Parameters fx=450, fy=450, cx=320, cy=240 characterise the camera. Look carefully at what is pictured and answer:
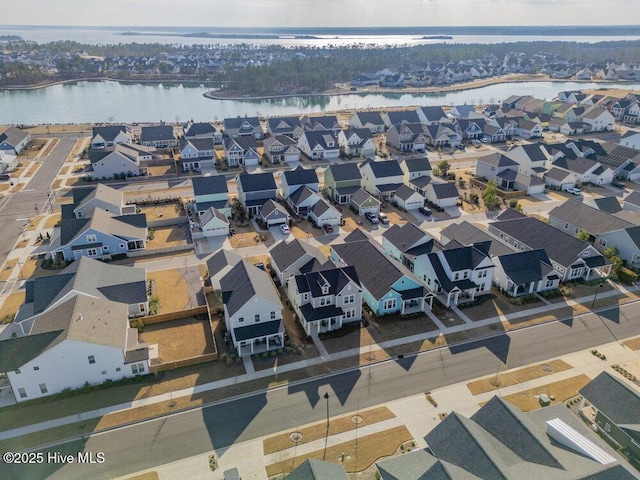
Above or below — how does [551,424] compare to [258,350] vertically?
above

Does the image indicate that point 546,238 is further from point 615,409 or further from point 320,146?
point 320,146

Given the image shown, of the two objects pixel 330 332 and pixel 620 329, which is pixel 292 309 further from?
pixel 620 329

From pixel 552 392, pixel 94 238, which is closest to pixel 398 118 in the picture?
pixel 94 238

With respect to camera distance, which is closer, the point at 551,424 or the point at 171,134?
the point at 551,424

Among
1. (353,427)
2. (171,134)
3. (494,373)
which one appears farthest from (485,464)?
(171,134)

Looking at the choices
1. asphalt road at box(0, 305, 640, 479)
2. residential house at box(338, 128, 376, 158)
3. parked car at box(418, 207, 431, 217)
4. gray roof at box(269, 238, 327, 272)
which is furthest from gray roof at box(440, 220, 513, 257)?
residential house at box(338, 128, 376, 158)

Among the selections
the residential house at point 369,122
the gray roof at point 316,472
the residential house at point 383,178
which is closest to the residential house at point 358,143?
the residential house at point 369,122
